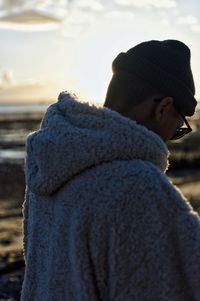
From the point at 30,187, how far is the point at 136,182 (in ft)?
1.24

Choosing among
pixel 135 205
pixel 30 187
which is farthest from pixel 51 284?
pixel 135 205

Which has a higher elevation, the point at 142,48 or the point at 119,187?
the point at 142,48

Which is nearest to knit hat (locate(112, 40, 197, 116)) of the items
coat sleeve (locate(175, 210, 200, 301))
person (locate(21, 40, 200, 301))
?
person (locate(21, 40, 200, 301))

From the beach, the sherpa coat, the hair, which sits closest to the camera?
the sherpa coat

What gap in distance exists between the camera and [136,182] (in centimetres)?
159

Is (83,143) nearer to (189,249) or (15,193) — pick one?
(189,249)

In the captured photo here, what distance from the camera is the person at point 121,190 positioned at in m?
1.60

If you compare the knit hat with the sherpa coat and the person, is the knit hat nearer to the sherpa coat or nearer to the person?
the person

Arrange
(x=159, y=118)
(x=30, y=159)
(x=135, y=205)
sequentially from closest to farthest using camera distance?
(x=135, y=205) → (x=159, y=118) → (x=30, y=159)

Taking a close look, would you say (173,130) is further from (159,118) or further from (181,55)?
(181,55)

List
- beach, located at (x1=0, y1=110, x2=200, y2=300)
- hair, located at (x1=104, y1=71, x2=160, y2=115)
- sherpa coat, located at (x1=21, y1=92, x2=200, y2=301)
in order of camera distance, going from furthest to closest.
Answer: beach, located at (x1=0, y1=110, x2=200, y2=300) < hair, located at (x1=104, y1=71, x2=160, y2=115) < sherpa coat, located at (x1=21, y1=92, x2=200, y2=301)

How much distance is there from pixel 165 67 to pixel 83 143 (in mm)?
303

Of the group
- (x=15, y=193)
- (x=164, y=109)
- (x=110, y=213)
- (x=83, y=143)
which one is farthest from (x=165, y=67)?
(x=15, y=193)

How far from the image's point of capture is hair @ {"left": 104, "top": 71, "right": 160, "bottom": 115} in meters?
1.71
